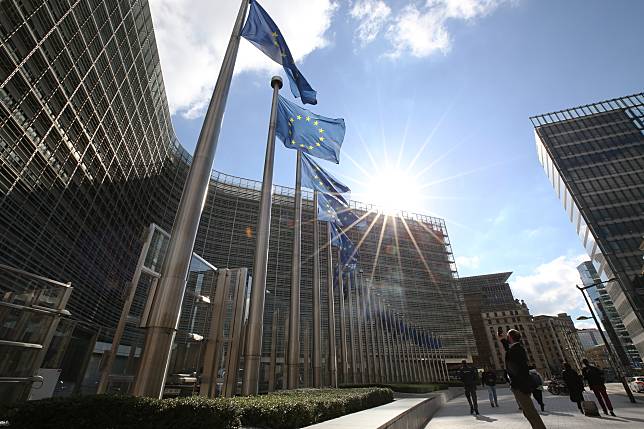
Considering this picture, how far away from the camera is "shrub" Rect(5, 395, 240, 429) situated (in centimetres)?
329

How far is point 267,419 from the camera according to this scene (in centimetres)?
422

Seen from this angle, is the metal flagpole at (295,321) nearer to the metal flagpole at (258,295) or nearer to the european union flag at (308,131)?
the european union flag at (308,131)

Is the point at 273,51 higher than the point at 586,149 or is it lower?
lower

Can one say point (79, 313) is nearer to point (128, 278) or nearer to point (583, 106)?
point (128, 278)

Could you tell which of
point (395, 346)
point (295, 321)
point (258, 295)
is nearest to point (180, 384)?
point (258, 295)

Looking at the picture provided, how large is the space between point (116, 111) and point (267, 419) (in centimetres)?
2057

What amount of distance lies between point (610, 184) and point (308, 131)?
59.3 meters

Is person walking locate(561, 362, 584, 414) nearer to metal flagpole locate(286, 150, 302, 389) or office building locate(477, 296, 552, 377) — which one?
metal flagpole locate(286, 150, 302, 389)

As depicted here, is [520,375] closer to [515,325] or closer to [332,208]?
[332,208]

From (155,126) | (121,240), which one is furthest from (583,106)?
(121,240)

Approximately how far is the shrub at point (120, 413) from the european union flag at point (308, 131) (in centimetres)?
1075

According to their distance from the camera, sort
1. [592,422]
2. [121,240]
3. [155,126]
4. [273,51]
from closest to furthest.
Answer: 1. [592,422]
2. [273,51]
3. [121,240]
4. [155,126]

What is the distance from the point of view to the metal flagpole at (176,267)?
15.7ft

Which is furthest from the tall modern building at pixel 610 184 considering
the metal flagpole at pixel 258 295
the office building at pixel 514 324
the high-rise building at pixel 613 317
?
the metal flagpole at pixel 258 295
